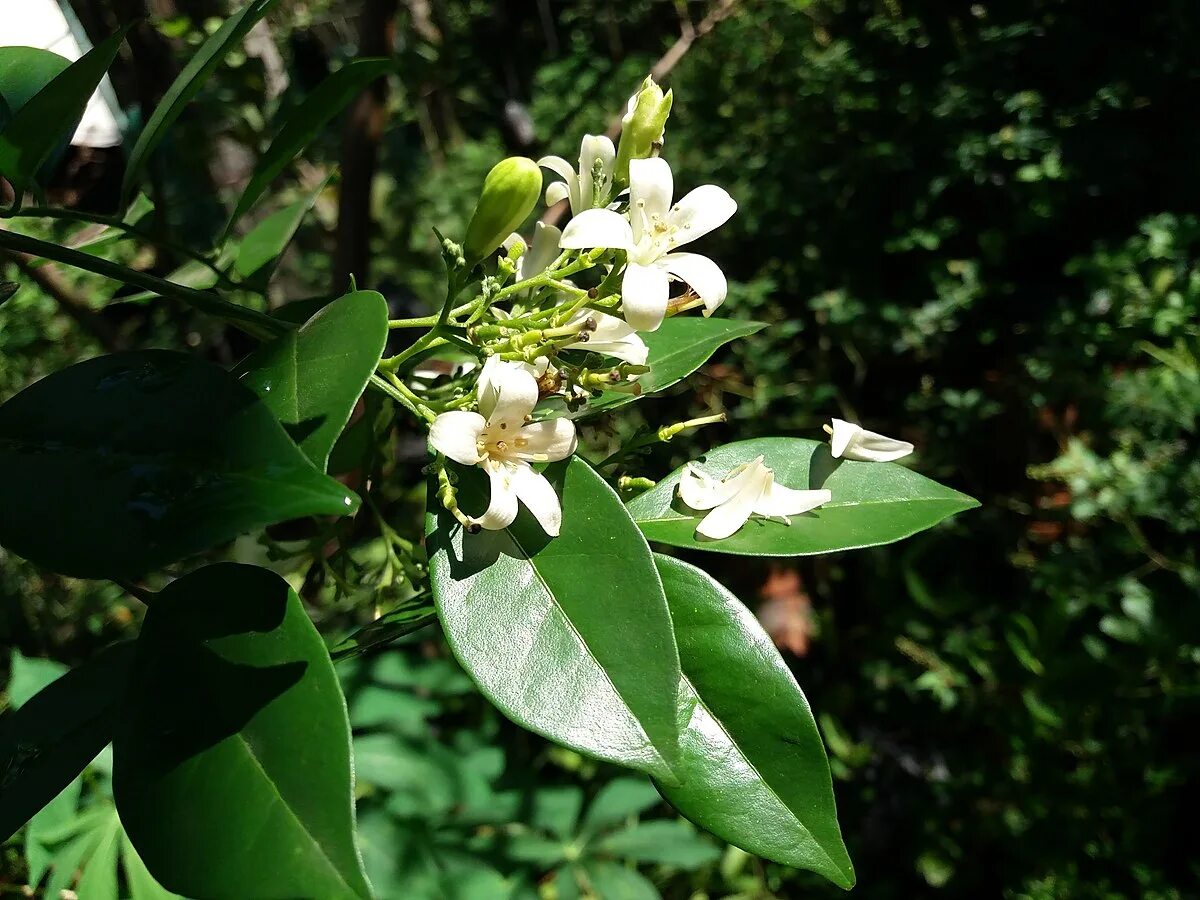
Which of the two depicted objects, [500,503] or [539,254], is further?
[539,254]

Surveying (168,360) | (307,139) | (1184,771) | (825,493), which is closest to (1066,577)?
(1184,771)

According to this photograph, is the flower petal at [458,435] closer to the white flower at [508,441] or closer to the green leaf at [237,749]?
the white flower at [508,441]

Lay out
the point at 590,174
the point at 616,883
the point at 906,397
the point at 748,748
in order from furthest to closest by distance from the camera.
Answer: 1. the point at 906,397
2. the point at 616,883
3. the point at 590,174
4. the point at 748,748

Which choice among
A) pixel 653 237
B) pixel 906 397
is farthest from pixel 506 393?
pixel 906 397

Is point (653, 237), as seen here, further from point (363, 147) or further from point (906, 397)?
point (906, 397)

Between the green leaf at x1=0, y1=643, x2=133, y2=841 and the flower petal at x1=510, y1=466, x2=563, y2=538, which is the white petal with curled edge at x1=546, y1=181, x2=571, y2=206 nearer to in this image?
the flower petal at x1=510, y1=466, x2=563, y2=538

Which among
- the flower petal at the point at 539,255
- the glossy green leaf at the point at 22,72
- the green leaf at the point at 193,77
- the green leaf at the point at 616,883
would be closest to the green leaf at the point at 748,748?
the flower petal at the point at 539,255
